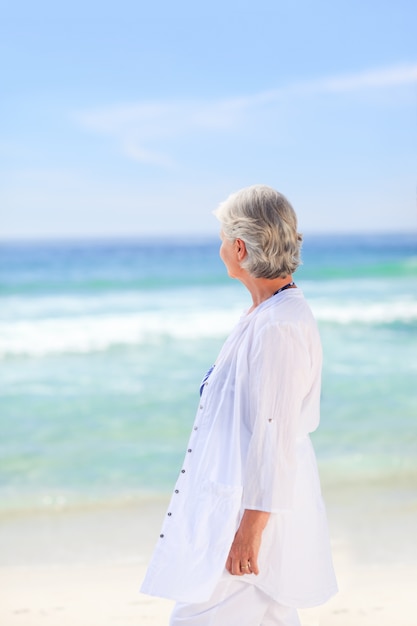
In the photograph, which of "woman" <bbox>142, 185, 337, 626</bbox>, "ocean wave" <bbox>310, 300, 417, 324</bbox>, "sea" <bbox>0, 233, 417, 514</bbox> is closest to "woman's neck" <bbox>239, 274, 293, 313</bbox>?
"woman" <bbox>142, 185, 337, 626</bbox>

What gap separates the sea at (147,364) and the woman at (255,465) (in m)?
2.61

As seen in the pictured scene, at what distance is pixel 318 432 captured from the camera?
568cm

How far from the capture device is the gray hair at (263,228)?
67.9 inches

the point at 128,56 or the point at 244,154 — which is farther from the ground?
the point at 128,56

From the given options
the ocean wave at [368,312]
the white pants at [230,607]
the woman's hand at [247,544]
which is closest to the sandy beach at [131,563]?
the white pants at [230,607]

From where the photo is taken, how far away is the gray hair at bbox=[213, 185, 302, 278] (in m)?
1.73

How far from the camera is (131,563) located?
3.43 meters

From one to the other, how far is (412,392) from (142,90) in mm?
16962

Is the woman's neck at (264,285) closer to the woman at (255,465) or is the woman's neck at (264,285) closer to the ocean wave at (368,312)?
the woman at (255,465)

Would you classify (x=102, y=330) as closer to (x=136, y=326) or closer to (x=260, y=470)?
(x=136, y=326)

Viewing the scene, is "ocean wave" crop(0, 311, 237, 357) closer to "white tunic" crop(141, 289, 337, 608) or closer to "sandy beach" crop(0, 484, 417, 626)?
"sandy beach" crop(0, 484, 417, 626)

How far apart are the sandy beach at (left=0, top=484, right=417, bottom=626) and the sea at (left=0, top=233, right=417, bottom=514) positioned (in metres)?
0.32

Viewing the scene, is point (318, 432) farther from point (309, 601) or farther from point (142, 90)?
point (142, 90)

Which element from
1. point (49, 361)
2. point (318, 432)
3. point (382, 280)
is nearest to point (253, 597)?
point (318, 432)
